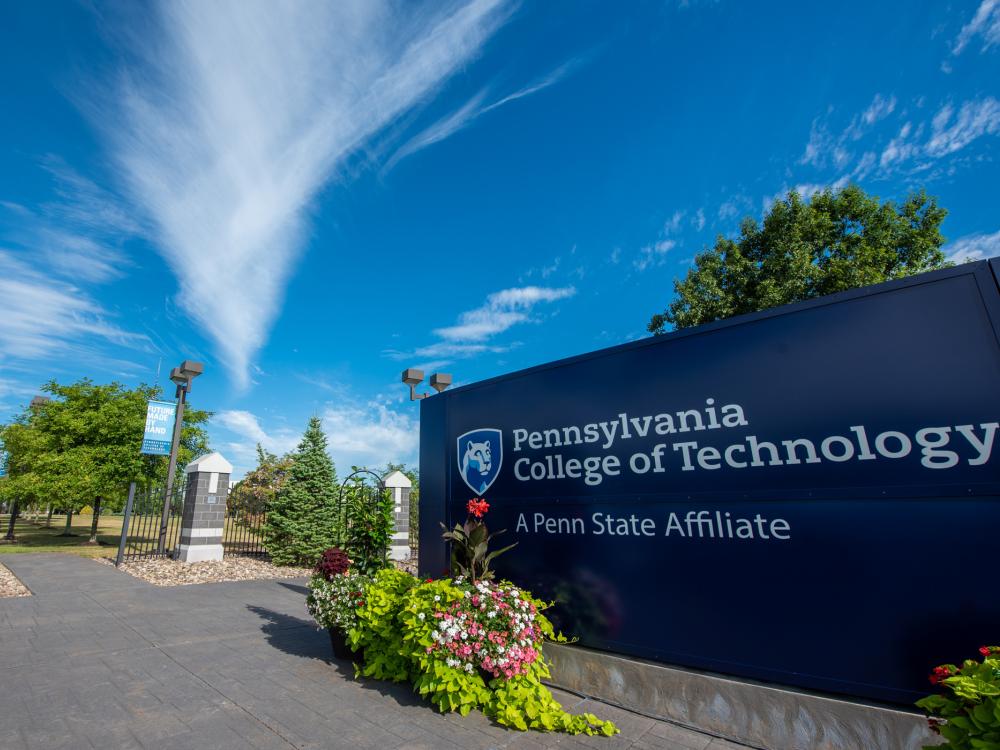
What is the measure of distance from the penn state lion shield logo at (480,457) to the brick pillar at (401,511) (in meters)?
9.98

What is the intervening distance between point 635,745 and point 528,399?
9.46 ft

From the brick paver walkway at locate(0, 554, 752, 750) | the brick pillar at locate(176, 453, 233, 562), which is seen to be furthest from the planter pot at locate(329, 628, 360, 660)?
the brick pillar at locate(176, 453, 233, 562)

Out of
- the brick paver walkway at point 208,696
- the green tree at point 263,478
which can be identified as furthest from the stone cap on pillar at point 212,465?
the green tree at point 263,478

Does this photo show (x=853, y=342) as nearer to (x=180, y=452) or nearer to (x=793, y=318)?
(x=793, y=318)

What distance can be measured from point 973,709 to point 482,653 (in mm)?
2882

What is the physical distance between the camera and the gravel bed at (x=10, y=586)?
8.49 m

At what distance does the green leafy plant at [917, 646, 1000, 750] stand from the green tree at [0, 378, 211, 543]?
68.9 feet

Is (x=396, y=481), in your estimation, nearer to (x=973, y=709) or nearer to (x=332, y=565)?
(x=332, y=565)

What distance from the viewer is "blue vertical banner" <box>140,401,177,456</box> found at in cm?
1383

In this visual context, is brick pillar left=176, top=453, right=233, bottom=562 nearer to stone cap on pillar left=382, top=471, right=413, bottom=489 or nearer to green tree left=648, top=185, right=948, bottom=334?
stone cap on pillar left=382, top=471, right=413, bottom=489

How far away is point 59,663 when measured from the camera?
193 inches

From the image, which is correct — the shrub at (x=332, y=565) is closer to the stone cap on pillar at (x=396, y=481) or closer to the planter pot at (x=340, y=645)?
the planter pot at (x=340, y=645)

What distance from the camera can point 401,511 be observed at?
49.0ft

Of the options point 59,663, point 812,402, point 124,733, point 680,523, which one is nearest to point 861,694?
point 680,523
